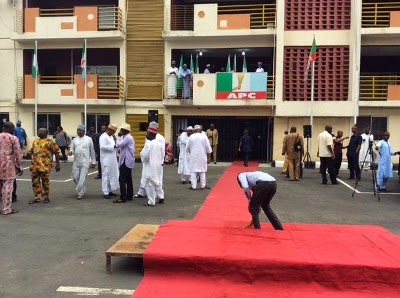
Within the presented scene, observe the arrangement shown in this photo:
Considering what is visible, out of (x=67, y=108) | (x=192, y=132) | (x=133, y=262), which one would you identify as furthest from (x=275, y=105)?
(x=133, y=262)

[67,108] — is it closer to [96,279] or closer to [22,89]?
[22,89]

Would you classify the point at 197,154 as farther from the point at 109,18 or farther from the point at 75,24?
the point at 75,24

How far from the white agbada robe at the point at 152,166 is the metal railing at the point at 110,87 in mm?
11076

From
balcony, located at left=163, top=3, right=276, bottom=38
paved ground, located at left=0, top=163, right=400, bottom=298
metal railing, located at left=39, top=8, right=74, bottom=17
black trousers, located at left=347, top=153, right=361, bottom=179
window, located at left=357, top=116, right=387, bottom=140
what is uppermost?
metal railing, located at left=39, top=8, right=74, bottom=17

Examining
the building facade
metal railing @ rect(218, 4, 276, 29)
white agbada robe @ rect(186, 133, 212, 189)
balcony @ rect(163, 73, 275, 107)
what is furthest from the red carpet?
metal railing @ rect(218, 4, 276, 29)

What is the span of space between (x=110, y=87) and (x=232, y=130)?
6300 mm

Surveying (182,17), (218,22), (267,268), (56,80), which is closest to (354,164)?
(218,22)

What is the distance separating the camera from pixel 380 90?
62.8 feet

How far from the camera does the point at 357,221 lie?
8.23 m

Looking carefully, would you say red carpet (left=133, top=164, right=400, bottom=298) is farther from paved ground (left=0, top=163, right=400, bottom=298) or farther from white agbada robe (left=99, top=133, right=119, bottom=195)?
white agbada robe (left=99, top=133, right=119, bottom=195)

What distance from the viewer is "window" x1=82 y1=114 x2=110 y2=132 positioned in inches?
809

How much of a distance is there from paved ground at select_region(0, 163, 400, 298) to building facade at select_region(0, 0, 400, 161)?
575 cm

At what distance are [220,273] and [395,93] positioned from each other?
16.2m

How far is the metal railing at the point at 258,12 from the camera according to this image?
19266 mm
